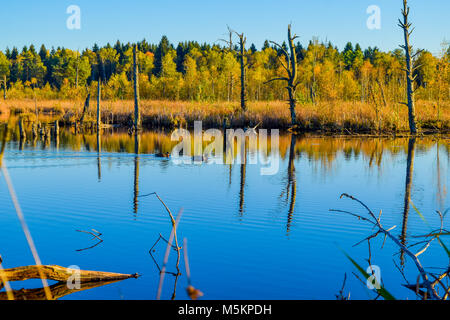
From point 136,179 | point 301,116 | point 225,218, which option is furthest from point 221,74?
point 225,218

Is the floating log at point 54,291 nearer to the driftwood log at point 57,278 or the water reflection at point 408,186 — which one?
the driftwood log at point 57,278

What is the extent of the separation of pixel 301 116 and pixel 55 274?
24.3m

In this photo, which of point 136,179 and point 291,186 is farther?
point 136,179

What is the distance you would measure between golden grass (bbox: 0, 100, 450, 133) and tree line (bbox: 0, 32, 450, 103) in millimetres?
995

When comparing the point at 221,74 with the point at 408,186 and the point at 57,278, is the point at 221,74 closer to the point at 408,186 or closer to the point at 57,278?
the point at 408,186

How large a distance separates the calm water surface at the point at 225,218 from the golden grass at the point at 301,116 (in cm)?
982

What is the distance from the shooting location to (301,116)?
27672mm

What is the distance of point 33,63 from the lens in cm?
11156

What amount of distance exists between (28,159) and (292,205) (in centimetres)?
971

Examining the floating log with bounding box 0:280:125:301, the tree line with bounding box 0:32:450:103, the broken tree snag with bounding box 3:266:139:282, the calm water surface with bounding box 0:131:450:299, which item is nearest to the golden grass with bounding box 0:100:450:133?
the tree line with bounding box 0:32:450:103

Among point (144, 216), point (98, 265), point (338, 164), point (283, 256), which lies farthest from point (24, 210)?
point (338, 164)

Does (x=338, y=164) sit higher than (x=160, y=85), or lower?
lower

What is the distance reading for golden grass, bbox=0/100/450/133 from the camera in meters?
25.0
